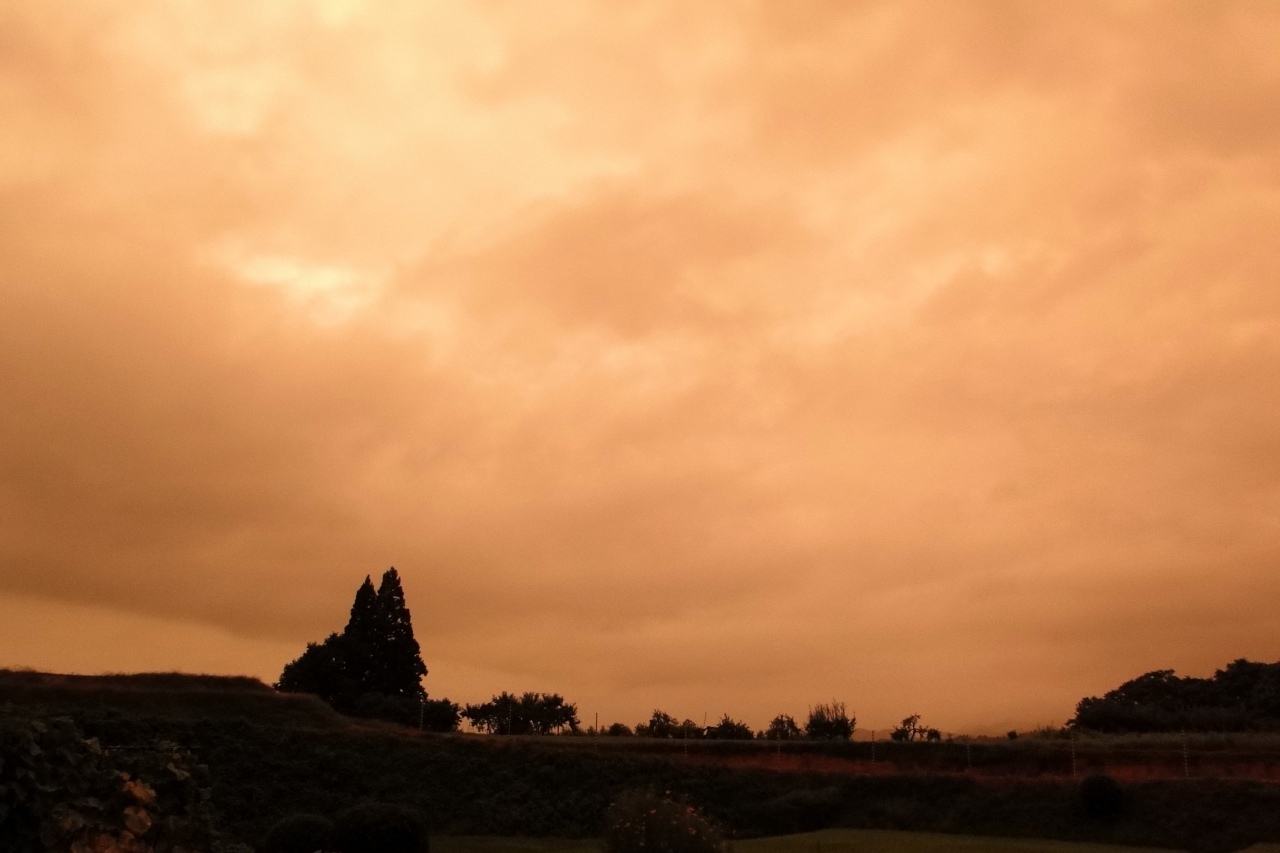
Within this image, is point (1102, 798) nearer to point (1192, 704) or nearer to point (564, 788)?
point (564, 788)

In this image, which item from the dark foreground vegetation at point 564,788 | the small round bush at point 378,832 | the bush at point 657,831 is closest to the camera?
the bush at point 657,831

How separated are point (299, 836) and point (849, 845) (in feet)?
59.4

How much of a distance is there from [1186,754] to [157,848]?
48264 mm

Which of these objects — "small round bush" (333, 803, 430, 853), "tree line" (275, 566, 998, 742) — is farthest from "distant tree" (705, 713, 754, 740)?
"small round bush" (333, 803, 430, 853)

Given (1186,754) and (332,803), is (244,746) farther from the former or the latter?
(1186,754)

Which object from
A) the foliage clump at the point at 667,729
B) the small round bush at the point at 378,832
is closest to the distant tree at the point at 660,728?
the foliage clump at the point at 667,729

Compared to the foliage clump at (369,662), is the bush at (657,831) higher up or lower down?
lower down

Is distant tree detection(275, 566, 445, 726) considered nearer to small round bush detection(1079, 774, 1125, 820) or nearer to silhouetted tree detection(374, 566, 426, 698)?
silhouetted tree detection(374, 566, 426, 698)

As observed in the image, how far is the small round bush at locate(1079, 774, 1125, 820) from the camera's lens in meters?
43.0

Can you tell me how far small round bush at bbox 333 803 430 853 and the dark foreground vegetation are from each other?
33.5 ft

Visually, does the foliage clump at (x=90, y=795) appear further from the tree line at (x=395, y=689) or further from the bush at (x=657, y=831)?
the tree line at (x=395, y=689)

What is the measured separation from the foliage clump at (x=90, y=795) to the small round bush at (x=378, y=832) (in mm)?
23238

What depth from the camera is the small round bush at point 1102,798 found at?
141ft

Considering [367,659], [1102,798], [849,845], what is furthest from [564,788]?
[367,659]
